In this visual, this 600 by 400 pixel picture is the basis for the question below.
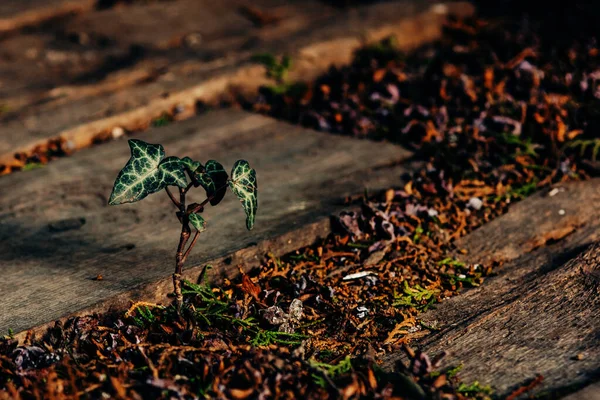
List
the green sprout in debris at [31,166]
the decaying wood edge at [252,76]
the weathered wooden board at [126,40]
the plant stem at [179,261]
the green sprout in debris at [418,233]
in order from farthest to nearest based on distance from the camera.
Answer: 1. the weathered wooden board at [126,40]
2. the decaying wood edge at [252,76]
3. the green sprout in debris at [31,166]
4. the green sprout in debris at [418,233]
5. the plant stem at [179,261]

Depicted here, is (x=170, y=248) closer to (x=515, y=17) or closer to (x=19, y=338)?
(x=19, y=338)

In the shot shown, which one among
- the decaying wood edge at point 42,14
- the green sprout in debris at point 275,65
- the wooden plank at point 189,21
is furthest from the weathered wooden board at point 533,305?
the decaying wood edge at point 42,14

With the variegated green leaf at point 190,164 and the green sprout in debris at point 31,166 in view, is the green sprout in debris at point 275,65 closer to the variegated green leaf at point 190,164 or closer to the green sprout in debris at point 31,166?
the green sprout in debris at point 31,166

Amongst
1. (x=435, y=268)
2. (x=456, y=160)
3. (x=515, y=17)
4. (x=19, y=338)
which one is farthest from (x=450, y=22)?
(x=19, y=338)

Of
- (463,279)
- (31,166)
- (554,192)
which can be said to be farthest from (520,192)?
(31,166)

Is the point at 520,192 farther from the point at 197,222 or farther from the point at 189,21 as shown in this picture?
the point at 189,21

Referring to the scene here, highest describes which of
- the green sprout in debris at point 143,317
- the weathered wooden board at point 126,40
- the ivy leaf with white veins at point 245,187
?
the weathered wooden board at point 126,40
